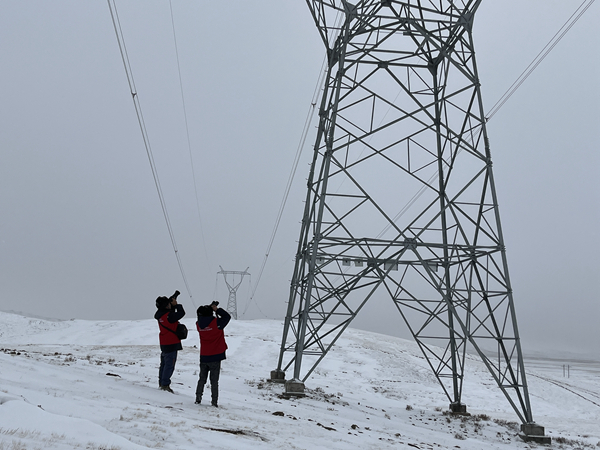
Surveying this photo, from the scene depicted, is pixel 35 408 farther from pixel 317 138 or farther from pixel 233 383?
pixel 317 138

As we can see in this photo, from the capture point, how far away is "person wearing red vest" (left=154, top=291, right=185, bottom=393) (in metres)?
9.91

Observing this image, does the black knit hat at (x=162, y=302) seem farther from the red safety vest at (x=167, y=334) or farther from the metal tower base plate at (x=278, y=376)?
the metal tower base plate at (x=278, y=376)

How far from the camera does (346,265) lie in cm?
1434

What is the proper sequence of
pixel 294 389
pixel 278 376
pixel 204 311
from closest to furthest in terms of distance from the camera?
pixel 204 311
pixel 294 389
pixel 278 376

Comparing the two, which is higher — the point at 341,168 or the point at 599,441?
the point at 341,168

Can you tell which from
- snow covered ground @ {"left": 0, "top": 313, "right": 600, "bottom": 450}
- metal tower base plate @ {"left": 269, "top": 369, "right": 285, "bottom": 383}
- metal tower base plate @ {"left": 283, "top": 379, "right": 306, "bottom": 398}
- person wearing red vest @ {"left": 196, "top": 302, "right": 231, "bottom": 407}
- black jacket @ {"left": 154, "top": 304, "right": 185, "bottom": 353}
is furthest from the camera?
metal tower base plate @ {"left": 269, "top": 369, "right": 285, "bottom": 383}

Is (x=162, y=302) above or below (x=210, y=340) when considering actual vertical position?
above

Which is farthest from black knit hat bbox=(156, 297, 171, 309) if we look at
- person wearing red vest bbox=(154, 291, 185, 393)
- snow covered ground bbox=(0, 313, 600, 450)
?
snow covered ground bbox=(0, 313, 600, 450)

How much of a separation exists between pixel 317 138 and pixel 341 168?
220cm

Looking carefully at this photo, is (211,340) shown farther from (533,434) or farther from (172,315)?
(533,434)

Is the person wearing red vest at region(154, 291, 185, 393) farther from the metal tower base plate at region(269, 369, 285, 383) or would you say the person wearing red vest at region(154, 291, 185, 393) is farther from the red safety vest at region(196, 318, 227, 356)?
the metal tower base plate at region(269, 369, 285, 383)

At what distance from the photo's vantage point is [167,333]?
9.92 metres

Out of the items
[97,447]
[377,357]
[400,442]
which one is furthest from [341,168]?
[377,357]

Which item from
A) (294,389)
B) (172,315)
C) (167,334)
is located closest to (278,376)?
(294,389)
